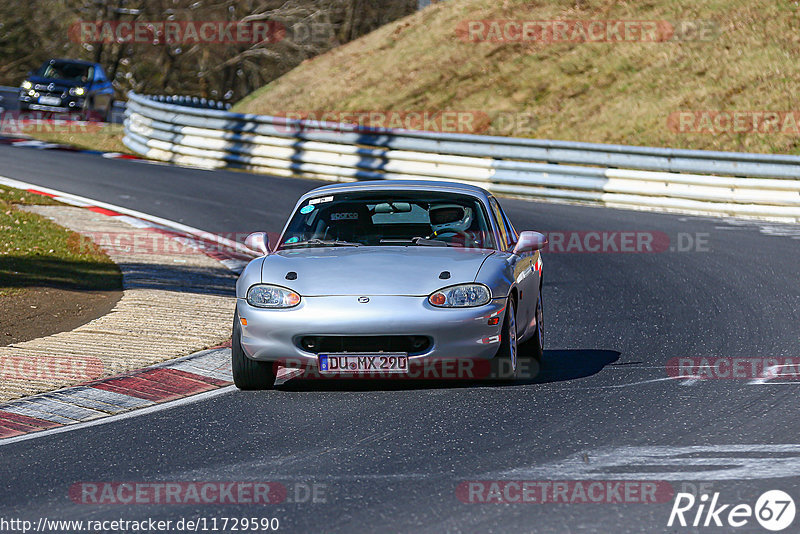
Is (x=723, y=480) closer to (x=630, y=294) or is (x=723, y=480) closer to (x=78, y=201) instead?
(x=630, y=294)

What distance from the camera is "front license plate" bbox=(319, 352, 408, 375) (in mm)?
7805

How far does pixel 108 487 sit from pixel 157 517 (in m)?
0.64

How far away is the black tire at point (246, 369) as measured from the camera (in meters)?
8.18

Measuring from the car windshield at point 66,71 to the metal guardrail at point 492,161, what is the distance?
645 cm

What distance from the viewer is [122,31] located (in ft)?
173

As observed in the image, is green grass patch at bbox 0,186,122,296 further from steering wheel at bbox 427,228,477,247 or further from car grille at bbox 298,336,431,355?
car grille at bbox 298,336,431,355

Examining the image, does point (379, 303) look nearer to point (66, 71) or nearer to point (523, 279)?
point (523, 279)

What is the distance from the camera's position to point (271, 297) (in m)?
8.05

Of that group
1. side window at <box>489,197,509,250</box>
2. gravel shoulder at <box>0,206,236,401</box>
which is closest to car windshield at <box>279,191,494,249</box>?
side window at <box>489,197,509,250</box>

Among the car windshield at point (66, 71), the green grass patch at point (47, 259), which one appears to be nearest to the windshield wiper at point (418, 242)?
the green grass patch at point (47, 259)

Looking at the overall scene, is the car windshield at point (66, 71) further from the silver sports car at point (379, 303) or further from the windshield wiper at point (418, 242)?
the windshield wiper at point (418, 242)

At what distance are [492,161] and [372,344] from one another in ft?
51.5

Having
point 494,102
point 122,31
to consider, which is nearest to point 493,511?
point 494,102

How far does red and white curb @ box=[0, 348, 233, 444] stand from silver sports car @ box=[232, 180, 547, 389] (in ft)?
1.66
